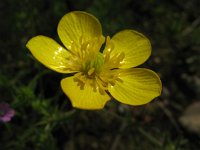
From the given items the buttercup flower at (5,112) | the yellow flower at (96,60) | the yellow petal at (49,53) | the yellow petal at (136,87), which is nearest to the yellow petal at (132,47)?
the yellow flower at (96,60)

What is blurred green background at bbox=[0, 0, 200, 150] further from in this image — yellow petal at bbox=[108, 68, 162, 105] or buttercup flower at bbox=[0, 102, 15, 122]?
yellow petal at bbox=[108, 68, 162, 105]

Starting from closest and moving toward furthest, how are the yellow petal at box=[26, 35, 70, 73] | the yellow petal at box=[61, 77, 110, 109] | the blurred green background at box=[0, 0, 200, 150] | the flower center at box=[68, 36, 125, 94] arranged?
the yellow petal at box=[61, 77, 110, 109], the yellow petal at box=[26, 35, 70, 73], the flower center at box=[68, 36, 125, 94], the blurred green background at box=[0, 0, 200, 150]

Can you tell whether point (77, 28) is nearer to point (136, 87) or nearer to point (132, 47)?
point (132, 47)

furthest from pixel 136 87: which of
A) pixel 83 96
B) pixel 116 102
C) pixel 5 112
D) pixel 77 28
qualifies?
pixel 116 102

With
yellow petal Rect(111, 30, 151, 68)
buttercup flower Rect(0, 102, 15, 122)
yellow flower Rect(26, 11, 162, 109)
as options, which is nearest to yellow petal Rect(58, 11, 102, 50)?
yellow flower Rect(26, 11, 162, 109)

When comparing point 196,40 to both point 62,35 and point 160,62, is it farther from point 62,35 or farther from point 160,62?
point 62,35

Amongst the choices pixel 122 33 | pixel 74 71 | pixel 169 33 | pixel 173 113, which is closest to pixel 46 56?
pixel 74 71

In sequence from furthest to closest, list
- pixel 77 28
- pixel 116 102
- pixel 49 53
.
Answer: pixel 116 102 → pixel 77 28 → pixel 49 53
